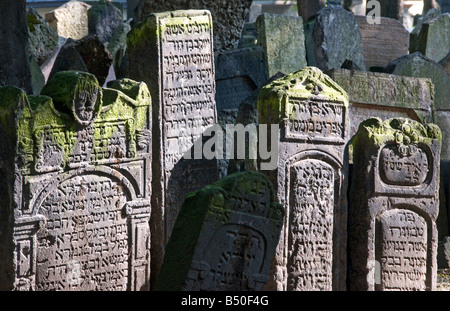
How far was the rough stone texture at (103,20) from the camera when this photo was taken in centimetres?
1423

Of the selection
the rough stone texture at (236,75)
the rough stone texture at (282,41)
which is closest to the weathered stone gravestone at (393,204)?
the rough stone texture at (236,75)

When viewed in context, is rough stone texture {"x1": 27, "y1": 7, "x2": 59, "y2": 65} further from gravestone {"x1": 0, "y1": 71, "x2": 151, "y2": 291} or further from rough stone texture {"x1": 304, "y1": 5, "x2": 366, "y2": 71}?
gravestone {"x1": 0, "y1": 71, "x2": 151, "y2": 291}

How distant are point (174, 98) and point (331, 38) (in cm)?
504

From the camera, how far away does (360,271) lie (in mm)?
7242

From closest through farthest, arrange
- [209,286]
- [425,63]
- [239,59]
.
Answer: [209,286] → [239,59] → [425,63]

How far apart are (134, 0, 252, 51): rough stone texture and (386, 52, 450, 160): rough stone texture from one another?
1.73 metres

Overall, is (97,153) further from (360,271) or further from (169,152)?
(360,271)

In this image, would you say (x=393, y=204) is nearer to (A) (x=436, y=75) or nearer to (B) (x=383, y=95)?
(B) (x=383, y=95)

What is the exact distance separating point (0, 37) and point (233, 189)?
413cm

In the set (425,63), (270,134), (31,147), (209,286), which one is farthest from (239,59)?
(209,286)

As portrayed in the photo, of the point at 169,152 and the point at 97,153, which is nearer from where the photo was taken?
the point at 97,153

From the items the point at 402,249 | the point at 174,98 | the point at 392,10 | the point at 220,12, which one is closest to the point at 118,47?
the point at 220,12

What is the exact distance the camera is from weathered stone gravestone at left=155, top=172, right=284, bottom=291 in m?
5.49

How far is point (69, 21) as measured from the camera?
1524cm
